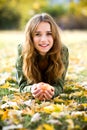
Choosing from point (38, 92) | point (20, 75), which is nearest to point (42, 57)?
point (20, 75)

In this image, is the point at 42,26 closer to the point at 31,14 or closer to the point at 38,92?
the point at 38,92

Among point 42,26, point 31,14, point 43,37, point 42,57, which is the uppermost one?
point 42,26

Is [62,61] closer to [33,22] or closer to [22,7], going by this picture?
[33,22]

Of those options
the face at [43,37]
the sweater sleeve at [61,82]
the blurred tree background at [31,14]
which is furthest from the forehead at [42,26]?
the blurred tree background at [31,14]

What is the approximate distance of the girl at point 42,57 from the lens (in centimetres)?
402

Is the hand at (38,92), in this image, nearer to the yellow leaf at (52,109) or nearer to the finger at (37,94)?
the finger at (37,94)

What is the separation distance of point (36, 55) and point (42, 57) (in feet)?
0.27

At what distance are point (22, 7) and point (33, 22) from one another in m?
18.9

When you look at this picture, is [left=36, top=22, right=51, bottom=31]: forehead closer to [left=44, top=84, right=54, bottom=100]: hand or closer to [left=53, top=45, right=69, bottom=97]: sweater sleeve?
[left=53, top=45, right=69, bottom=97]: sweater sleeve

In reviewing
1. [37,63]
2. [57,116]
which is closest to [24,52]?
[37,63]

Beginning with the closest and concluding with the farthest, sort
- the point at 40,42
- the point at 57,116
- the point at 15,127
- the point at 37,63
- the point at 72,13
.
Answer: the point at 15,127
the point at 57,116
the point at 40,42
the point at 37,63
the point at 72,13

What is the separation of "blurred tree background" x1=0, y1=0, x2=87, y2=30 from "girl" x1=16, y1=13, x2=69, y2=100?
54.3 feet

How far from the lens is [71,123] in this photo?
2.97 meters

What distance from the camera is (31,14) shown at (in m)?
22.9
